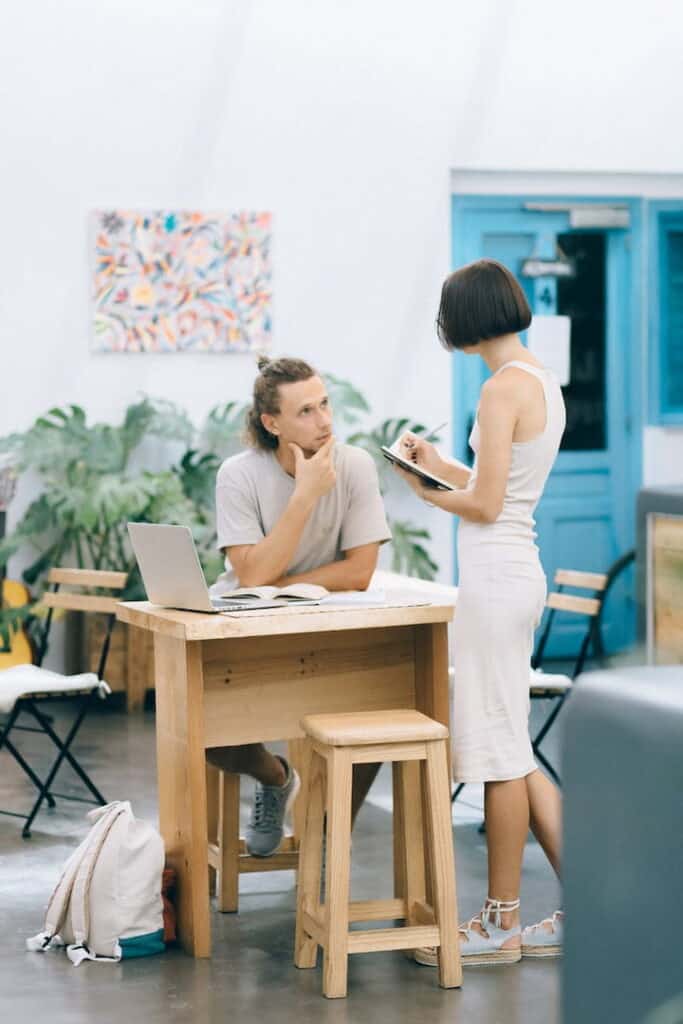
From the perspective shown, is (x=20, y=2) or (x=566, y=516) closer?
(x=20, y=2)

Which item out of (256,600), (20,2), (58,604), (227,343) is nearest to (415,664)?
(256,600)

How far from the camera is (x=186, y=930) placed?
3912mm

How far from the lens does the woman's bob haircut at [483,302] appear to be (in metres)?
3.81

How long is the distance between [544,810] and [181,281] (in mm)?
4735

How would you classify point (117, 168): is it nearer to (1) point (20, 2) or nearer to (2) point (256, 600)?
(1) point (20, 2)

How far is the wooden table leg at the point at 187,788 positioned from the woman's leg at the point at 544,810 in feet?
2.59

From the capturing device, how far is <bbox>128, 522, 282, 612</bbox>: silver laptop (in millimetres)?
3770

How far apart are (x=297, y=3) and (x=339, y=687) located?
5.06 m

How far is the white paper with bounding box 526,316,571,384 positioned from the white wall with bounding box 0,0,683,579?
0.55 m

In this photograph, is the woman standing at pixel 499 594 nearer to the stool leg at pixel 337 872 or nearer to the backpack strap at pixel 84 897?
the stool leg at pixel 337 872

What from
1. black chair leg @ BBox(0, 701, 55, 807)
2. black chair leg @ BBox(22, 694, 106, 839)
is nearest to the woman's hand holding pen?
black chair leg @ BBox(22, 694, 106, 839)

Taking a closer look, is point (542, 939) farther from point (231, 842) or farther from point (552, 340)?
point (552, 340)

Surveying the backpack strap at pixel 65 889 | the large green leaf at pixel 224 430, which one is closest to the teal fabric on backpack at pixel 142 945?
the backpack strap at pixel 65 889

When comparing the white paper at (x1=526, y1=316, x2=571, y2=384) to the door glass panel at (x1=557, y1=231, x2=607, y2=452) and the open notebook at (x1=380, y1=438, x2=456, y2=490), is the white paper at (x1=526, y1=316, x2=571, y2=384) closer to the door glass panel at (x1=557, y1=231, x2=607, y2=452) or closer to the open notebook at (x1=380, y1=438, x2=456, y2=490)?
the door glass panel at (x1=557, y1=231, x2=607, y2=452)
